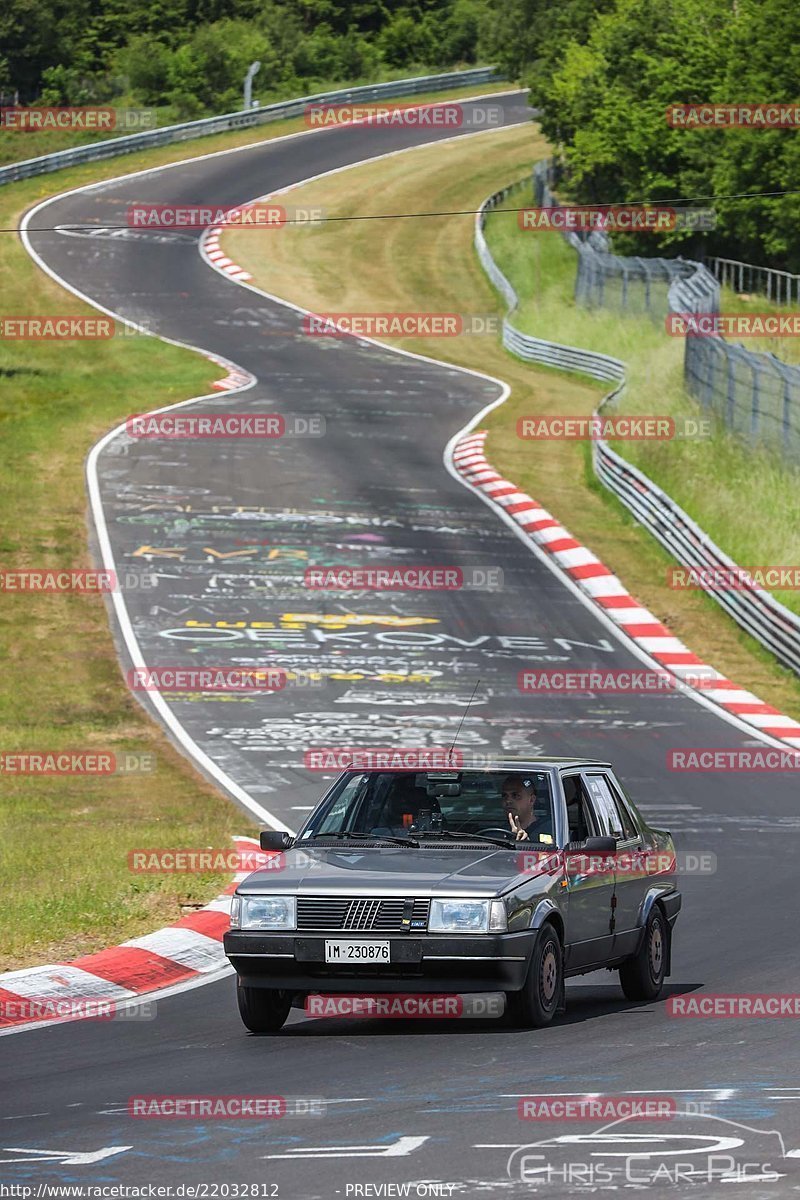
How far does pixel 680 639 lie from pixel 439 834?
61.2ft

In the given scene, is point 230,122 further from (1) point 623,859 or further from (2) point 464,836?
(2) point 464,836

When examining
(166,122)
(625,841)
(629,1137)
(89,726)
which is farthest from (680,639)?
(166,122)

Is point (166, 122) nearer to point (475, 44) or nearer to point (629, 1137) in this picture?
point (475, 44)

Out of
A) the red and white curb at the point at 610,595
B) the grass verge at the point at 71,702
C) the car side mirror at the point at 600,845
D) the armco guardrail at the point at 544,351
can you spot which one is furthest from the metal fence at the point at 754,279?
the car side mirror at the point at 600,845

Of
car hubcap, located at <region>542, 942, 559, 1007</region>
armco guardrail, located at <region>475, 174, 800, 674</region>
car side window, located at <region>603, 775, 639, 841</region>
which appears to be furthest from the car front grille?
armco guardrail, located at <region>475, 174, 800, 674</region>

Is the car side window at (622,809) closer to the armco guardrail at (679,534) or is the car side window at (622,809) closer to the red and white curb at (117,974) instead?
the red and white curb at (117,974)

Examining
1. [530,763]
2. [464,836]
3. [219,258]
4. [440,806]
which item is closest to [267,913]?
[464,836]

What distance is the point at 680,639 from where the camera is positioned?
29.1 metres

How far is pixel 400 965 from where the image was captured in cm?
990

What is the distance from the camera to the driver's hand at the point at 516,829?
35.6 feet

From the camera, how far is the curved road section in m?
7.57

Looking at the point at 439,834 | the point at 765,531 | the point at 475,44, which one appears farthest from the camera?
the point at 475,44

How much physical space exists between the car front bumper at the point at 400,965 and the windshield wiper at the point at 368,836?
910mm

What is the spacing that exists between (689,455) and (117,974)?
26.9m
